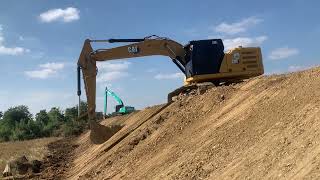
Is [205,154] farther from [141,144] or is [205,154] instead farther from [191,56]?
[191,56]

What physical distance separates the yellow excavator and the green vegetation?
32477 mm

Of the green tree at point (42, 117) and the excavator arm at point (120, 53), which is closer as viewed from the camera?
the excavator arm at point (120, 53)

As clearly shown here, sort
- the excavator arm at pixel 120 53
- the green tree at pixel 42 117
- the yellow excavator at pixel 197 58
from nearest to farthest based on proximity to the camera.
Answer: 1. the excavator arm at pixel 120 53
2. the yellow excavator at pixel 197 58
3. the green tree at pixel 42 117

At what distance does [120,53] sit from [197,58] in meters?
3.57

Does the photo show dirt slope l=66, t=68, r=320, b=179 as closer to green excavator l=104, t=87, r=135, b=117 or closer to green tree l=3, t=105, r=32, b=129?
green excavator l=104, t=87, r=135, b=117

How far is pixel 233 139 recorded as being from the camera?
39.7 feet

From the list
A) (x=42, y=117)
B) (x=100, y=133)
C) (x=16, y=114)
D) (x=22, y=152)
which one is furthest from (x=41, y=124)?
(x=100, y=133)

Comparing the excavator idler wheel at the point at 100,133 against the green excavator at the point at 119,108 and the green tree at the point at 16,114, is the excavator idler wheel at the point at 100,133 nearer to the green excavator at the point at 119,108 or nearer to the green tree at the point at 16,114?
the green excavator at the point at 119,108

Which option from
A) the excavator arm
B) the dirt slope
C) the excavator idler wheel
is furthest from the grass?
the dirt slope

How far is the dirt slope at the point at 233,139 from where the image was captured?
9.22 metres

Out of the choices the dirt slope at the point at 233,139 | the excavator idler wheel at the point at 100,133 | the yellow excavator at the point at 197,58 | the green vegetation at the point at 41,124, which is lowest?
the green vegetation at the point at 41,124

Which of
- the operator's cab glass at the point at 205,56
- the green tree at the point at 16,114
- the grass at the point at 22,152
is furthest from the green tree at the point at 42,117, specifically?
the operator's cab glass at the point at 205,56

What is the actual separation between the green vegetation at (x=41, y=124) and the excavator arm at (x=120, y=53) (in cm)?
3237

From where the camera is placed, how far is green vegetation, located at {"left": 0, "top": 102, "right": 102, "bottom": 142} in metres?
58.7
